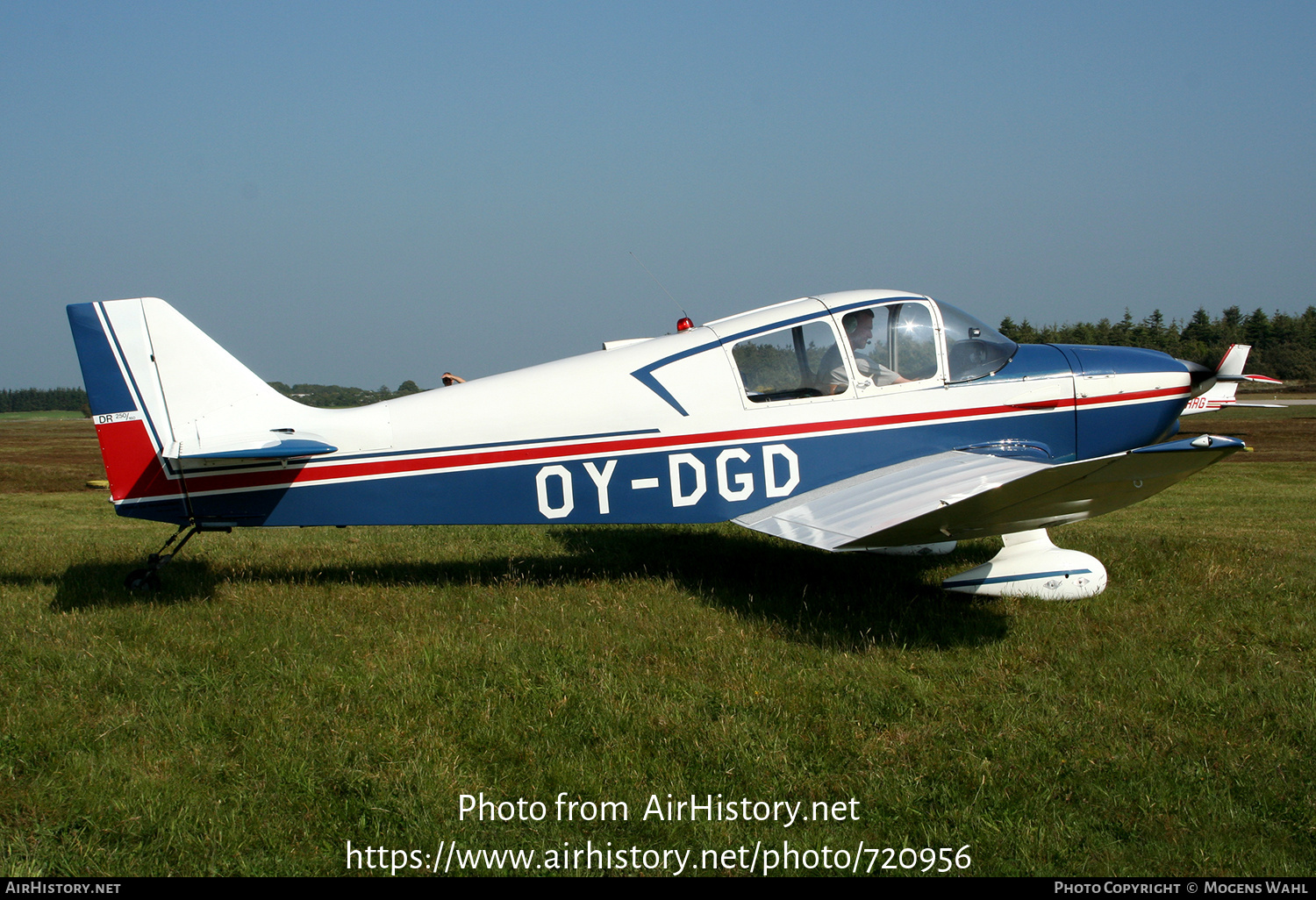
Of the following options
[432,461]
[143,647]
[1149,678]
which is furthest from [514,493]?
[1149,678]

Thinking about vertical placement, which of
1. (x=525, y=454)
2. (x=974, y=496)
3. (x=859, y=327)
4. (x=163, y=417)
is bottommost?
(x=974, y=496)

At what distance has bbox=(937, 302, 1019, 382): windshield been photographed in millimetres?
6414

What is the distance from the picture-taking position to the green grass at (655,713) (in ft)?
10.1

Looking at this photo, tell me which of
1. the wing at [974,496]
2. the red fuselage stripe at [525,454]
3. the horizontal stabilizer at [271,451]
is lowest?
the wing at [974,496]

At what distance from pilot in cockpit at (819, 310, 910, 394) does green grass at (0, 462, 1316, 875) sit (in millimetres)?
1618

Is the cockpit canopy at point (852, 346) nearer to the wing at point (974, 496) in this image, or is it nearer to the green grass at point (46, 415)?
the wing at point (974, 496)

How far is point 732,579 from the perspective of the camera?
6.83 meters

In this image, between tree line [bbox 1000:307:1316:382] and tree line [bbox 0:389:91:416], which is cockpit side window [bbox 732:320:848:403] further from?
tree line [bbox 0:389:91:416]

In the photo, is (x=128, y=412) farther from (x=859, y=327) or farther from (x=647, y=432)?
(x=859, y=327)

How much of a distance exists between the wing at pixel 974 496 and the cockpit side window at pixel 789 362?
0.79m

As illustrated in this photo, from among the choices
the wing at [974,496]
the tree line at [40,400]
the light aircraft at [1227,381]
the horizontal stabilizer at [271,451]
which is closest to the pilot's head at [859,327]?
the wing at [974,496]

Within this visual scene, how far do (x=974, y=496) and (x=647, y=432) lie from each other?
7.77ft

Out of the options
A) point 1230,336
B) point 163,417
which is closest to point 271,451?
point 163,417

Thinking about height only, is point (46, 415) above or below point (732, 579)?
below
